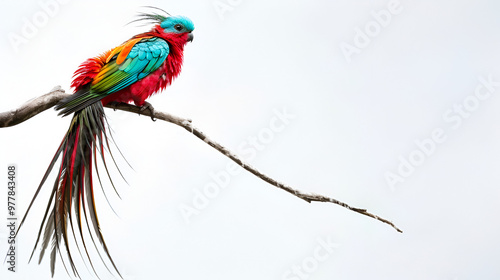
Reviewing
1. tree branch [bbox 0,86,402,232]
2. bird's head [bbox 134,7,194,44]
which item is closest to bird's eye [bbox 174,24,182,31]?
bird's head [bbox 134,7,194,44]

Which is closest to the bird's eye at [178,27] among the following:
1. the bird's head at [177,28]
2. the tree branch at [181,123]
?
the bird's head at [177,28]

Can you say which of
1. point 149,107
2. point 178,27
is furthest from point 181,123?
point 178,27

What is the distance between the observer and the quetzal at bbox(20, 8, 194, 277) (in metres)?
3.56

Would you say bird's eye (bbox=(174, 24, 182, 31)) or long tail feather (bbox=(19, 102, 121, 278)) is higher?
bird's eye (bbox=(174, 24, 182, 31))

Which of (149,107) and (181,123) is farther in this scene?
(149,107)

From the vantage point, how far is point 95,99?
12.9ft

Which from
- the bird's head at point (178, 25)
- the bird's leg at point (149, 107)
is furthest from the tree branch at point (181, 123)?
the bird's head at point (178, 25)

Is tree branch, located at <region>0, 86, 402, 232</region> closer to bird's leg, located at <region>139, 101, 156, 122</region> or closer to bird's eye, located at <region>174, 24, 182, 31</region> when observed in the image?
bird's leg, located at <region>139, 101, 156, 122</region>

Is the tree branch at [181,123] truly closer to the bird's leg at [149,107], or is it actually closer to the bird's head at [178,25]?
the bird's leg at [149,107]

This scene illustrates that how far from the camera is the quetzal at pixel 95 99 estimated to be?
3559mm

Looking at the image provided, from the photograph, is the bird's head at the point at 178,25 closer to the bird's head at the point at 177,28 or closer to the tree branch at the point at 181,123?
the bird's head at the point at 177,28

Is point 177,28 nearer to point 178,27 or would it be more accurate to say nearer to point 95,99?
point 178,27

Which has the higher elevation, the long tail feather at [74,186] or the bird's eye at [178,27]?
the bird's eye at [178,27]

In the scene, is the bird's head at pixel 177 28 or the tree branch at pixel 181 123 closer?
the tree branch at pixel 181 123
